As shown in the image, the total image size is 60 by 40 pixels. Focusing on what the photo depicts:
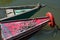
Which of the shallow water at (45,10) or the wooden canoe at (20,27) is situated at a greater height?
the wooden canoe at (20,27)

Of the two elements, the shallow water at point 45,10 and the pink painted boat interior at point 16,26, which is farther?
the shallow water at point 45,10

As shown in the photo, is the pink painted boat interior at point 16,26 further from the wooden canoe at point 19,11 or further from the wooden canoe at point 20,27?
the wooden canoe at point 19,11

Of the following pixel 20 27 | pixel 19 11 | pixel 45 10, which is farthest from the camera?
pixel 45 10

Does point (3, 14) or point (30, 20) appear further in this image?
point (3, 14)

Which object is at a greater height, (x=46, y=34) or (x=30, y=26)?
(x=30, y=26)

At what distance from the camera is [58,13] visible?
6.12 m

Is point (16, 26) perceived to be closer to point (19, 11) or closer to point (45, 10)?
point (19, 11)

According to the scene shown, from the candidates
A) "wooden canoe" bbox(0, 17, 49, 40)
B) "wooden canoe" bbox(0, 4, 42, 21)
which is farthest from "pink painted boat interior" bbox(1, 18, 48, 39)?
"wooden canoe" bbox(0, 4, 42, 21)

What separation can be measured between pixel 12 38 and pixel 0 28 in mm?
586

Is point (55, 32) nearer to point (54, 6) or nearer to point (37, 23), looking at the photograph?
point (37, 23)

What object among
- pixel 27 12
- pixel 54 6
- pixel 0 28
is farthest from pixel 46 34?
pixel 54 6

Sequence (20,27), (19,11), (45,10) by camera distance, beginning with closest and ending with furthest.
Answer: (20,27) < (19,11) < (45,10)

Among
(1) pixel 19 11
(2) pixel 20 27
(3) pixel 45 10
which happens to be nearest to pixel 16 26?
(2) pixel 20 27

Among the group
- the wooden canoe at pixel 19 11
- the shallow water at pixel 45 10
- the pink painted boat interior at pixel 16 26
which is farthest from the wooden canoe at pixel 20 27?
the shallow water at pixel 45 10
